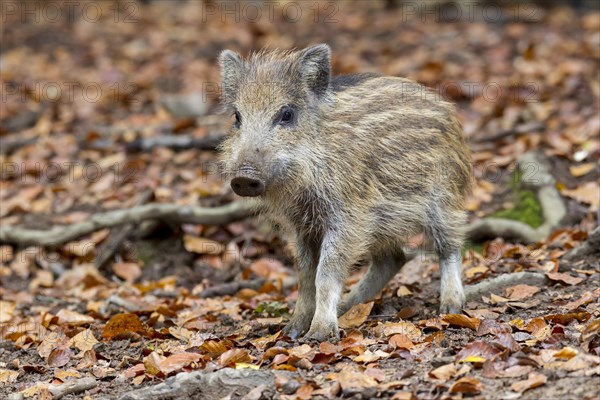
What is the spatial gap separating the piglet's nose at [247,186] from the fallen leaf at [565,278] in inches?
88.4

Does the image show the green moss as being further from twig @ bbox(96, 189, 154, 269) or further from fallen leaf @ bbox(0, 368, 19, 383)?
fallen leaf @ bbox(0, 368, 19, 383)

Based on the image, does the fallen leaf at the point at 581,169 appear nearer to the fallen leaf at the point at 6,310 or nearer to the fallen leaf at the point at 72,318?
the fallen leaf at the point at 72,318

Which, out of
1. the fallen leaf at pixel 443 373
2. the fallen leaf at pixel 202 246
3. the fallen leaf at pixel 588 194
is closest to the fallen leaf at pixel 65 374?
the fallen leaf at pixel 443 373

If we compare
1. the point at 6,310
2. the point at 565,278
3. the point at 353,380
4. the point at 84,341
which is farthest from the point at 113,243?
the point at 353,380

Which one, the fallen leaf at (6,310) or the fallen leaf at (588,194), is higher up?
the fallen leaf at (588,194)

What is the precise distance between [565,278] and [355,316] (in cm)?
153

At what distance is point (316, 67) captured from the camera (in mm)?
6238

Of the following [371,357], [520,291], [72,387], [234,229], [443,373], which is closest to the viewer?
[443,373]

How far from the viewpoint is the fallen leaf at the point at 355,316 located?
20.1ft

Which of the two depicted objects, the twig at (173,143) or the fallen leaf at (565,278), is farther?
the twig at (173,143)

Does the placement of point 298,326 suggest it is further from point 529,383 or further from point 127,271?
point 127,271

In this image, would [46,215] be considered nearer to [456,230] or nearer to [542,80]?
[456,230]

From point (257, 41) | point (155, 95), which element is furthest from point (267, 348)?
point (257, 41)

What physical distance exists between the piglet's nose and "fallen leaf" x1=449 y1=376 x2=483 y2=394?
6.11ft
